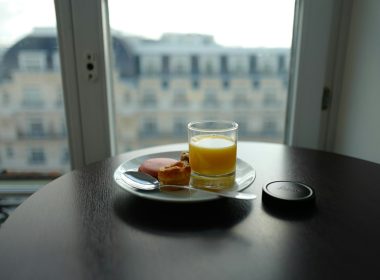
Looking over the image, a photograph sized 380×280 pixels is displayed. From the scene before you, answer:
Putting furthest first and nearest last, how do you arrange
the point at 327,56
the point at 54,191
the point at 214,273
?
1. the point at 327,56
2. the point at 54,191
3. the point at 214,273

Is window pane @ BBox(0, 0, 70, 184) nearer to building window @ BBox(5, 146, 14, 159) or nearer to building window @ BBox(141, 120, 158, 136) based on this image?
building window @ BBox(5, 146, 14, 159)

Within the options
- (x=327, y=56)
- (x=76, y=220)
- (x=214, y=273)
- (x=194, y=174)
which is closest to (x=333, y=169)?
(x=194, y=174)

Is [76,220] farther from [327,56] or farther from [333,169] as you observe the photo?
[327,56]

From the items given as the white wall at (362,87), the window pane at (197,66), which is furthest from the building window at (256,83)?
the white wall at (362,87)

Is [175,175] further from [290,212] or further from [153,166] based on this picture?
[290,212]


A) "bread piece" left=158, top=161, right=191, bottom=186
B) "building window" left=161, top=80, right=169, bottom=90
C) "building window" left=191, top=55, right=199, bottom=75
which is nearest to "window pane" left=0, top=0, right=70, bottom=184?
"building window" left=161, top=80, right=169, bottom=90

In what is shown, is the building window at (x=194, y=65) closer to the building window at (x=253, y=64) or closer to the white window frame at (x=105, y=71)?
the white window frame at (x=105, y=71)
